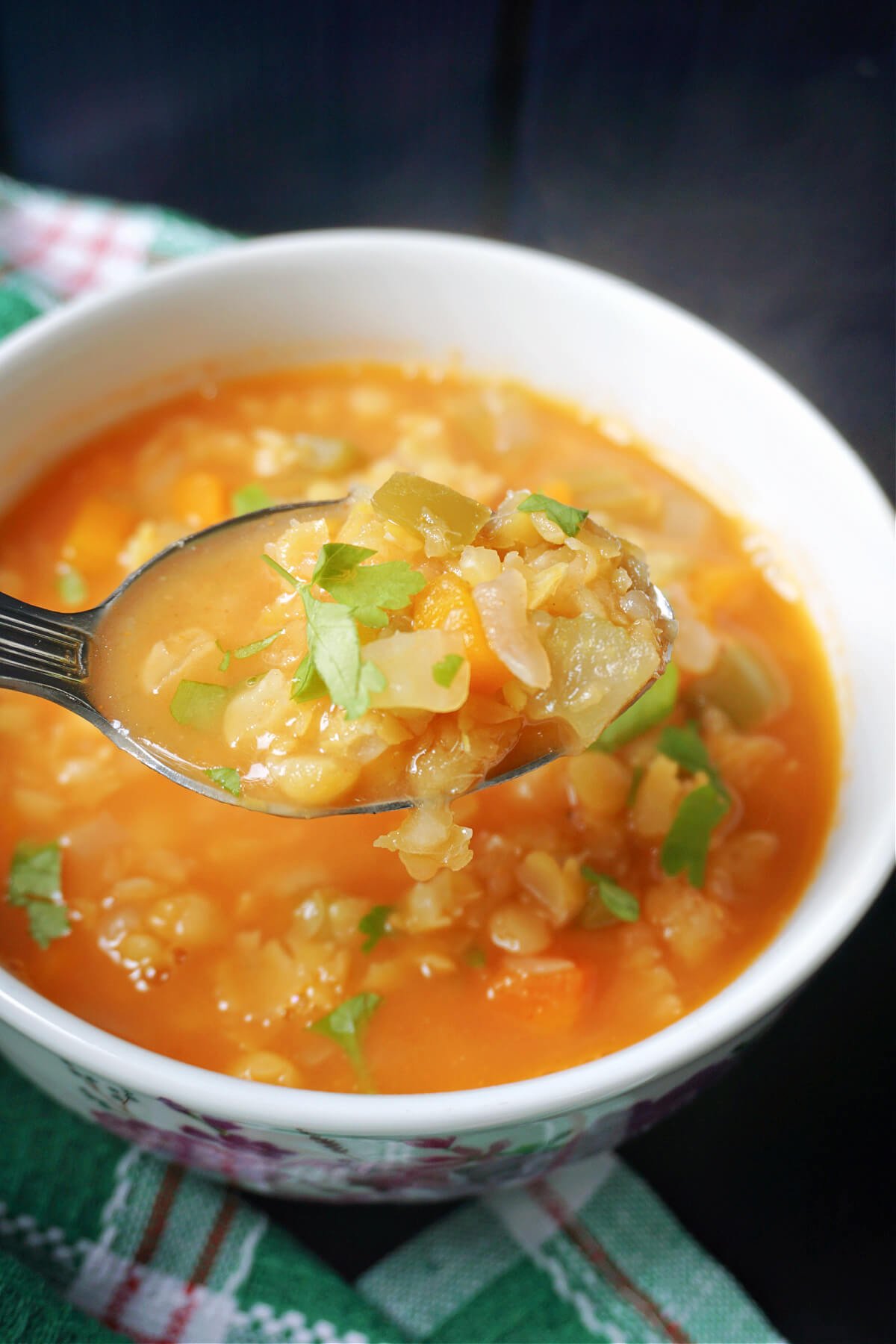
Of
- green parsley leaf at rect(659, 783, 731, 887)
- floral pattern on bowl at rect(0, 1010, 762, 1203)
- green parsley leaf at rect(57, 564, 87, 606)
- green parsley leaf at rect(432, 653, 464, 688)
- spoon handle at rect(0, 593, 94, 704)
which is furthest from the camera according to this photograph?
green parsley leaf at rect(57, 564, 87, 606)

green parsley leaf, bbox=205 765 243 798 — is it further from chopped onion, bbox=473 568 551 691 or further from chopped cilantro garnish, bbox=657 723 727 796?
chopped cilantro garnish, bbox=657 723 727 796

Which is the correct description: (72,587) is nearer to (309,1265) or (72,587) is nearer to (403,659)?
(403,659)

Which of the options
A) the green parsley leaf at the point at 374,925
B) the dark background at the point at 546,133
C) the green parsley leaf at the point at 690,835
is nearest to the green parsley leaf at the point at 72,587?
the green parsley leaf at the point at 374,925

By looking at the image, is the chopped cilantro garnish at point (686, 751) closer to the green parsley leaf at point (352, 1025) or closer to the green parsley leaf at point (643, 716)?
the green parsley leaf at point (643, 716)

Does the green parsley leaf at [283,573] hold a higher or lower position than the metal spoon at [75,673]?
higher

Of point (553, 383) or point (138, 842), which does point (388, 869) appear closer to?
point (138, 842)

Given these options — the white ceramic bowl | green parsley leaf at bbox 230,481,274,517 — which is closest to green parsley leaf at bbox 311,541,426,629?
the white ceramic bowl

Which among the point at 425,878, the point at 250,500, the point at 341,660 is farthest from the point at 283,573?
the point at 250,500
